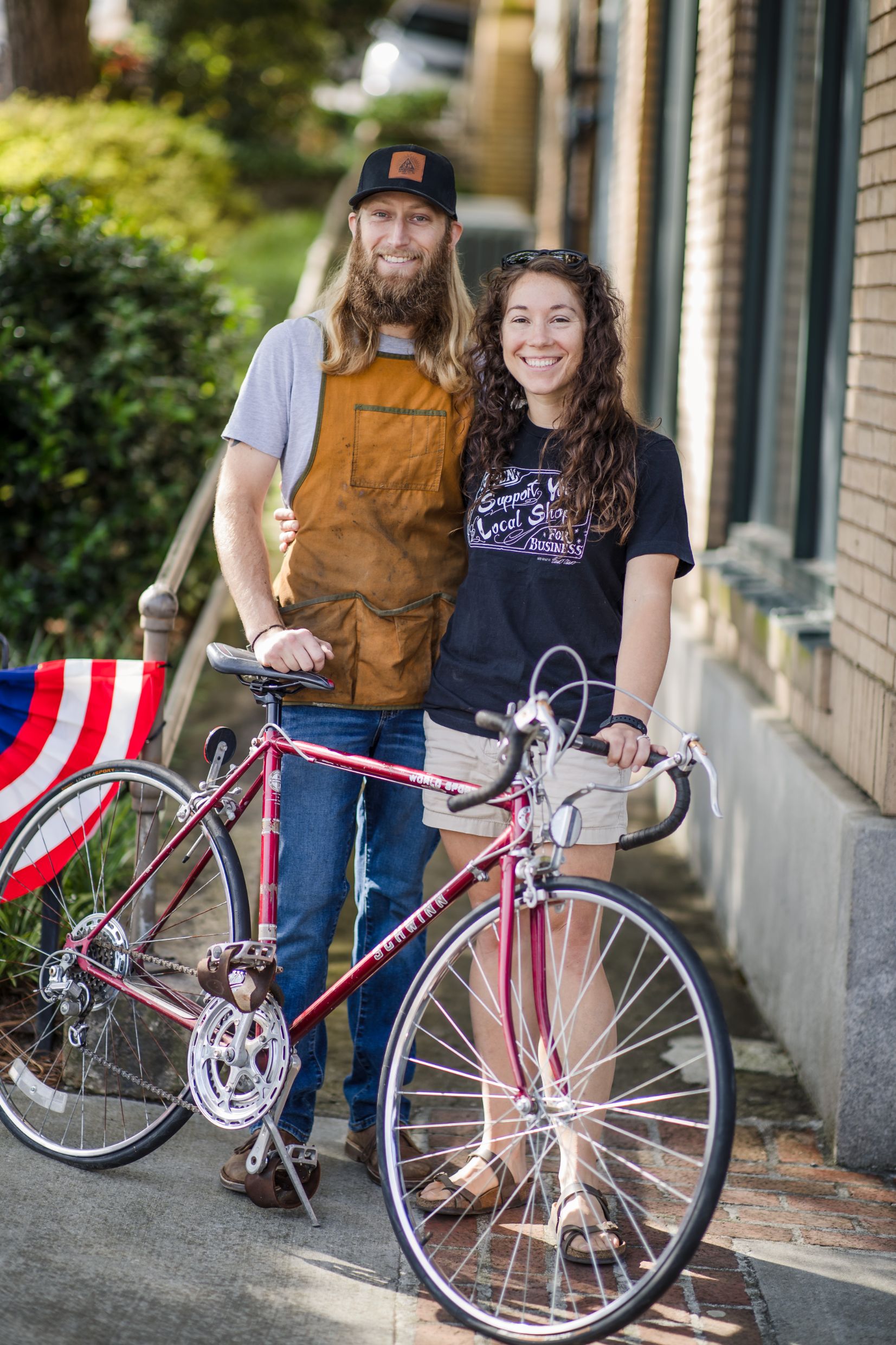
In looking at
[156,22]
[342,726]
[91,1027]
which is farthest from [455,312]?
[156,22]

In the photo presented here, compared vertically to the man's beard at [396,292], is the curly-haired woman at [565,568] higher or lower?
lower

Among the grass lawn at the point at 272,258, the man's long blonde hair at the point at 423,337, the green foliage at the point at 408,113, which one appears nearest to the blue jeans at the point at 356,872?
the man's long blonde hair at the point at 423,337

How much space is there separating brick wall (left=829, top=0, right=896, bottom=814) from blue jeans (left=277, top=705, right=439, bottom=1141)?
1165mm

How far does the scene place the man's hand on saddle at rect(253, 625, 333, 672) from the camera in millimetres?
2947

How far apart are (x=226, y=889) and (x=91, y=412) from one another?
331cm

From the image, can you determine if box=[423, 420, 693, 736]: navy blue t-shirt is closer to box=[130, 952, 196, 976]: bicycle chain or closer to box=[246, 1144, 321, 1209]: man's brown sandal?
box=[130, 952, 196, 976]: bicycle chain

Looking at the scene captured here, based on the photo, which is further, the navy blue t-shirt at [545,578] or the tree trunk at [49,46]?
the tree trunk at [49,46]

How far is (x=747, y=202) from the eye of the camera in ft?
19.1

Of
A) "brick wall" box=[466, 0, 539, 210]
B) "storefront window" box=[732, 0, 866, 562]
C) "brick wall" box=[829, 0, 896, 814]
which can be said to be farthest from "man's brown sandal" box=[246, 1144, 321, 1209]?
"brick wall" box=[466, 0, 539, 210]

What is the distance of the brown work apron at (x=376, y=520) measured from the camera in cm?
309

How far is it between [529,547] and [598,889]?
0.76m

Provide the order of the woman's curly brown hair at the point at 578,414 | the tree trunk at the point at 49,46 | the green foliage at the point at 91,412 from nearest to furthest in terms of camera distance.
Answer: the woman's curly brown hair at the point at 578,414 < the green foliage at the point at 91,412 < the tree trunk at the point at 49,46

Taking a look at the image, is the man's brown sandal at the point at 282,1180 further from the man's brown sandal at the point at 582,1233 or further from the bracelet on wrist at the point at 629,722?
the bracelet on wrist at the point at 629,722

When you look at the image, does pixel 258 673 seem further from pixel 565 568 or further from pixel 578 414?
pixel 578 414
